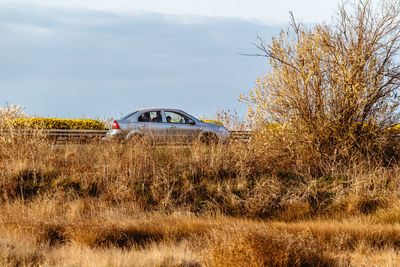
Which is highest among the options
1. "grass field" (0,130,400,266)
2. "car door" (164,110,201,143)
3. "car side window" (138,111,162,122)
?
"car side window" (138,111,162,122)

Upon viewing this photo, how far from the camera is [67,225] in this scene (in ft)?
24.9

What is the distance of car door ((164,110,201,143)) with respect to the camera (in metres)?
15.1

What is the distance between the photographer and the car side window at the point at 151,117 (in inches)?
586

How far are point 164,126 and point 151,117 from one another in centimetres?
55

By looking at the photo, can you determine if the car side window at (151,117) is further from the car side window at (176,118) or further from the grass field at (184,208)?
the grass field at (184,208)

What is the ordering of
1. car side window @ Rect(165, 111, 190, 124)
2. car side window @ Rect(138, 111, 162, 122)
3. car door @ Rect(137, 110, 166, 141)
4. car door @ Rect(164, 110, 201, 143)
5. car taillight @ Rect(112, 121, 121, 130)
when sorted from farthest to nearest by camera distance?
car side window @ Rect(165, 111, 190, 124)
car door @ Rect(164, 110, 201, 143)
car side window @ Rect(138, 111, 162, 122)
car door @ Rect(137, 110, 166, 141)
car taillight @ Rect(112, 121, 121, 130)

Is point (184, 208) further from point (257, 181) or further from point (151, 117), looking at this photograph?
point (151, 117)

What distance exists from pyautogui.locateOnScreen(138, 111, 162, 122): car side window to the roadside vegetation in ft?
7.89

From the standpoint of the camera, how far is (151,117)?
15094 mm

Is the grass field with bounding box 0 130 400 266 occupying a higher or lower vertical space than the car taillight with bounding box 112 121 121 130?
lower

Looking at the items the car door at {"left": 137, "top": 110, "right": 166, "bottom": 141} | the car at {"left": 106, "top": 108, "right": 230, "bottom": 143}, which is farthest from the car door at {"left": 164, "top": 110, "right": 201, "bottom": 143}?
the car door at {"left": 137, "top": 110, "right": 166, "bottom": 141}

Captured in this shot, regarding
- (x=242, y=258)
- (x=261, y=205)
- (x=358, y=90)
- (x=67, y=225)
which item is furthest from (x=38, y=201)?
(x=358, y=90)

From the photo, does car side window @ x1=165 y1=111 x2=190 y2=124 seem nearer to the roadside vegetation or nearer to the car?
the car

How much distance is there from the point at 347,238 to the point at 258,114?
537 centimetres
